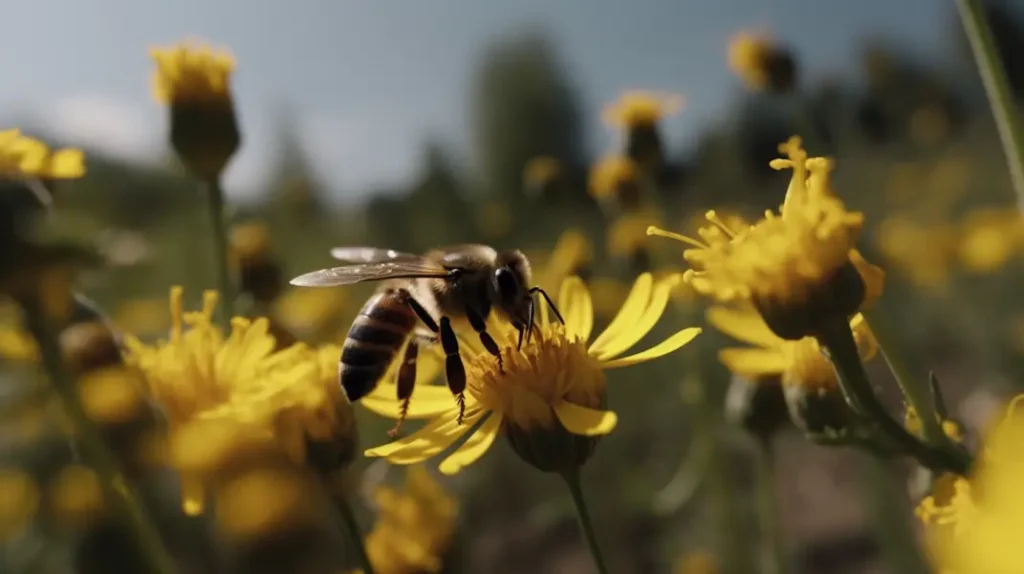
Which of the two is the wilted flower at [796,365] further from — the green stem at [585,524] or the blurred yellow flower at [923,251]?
the blurred yellow flower at [923,251]

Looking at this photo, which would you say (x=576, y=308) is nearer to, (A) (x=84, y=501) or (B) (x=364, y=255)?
(B) (x=364, y=255)

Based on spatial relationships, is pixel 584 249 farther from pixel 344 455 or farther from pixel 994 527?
pixel 994 527

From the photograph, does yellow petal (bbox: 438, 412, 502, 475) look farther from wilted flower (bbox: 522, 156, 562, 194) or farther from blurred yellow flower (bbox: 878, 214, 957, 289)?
blurred yellow flower (bbox: 878, 214, 957, 289)

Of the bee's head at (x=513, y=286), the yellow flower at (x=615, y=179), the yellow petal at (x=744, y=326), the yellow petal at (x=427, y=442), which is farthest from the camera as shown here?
→ the yellow flower at (x=615, y=179)

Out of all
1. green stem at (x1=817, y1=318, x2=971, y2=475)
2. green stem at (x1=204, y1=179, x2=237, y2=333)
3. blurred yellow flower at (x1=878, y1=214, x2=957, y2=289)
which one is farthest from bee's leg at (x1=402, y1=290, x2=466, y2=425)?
blurred yellow flower at (x1=878, y1=214, x2=957, y2=289)

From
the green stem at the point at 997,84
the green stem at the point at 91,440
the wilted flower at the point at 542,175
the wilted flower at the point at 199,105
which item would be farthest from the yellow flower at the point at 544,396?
the wilted flower at the point at 542,175

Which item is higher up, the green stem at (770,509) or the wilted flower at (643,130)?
the wilted flower at (643,130)

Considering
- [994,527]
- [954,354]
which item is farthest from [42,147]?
[954,354]
